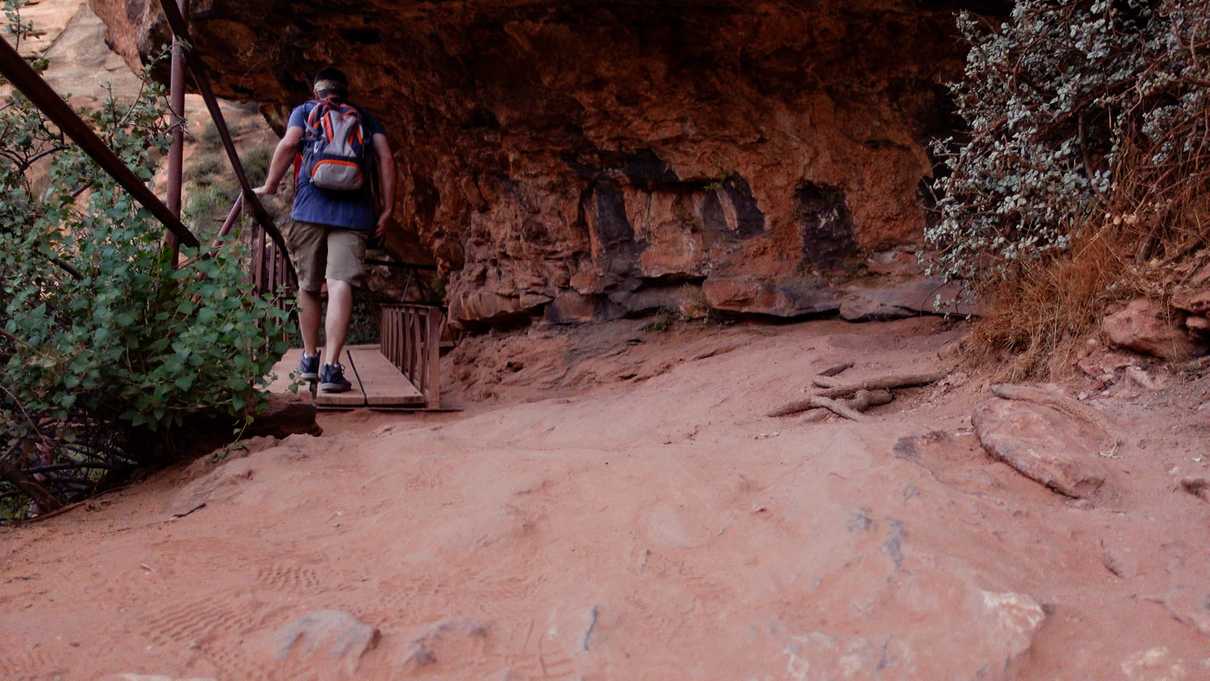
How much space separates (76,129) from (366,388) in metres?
2.75

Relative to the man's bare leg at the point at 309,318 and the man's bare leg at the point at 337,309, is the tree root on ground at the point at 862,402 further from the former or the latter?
the man's bare leg at the point at 309,318

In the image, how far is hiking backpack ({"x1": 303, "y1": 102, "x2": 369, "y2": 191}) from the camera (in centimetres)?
404

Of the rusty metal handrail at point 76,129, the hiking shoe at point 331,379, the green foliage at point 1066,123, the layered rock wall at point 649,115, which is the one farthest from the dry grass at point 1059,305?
the hiking shoe at point 331,379

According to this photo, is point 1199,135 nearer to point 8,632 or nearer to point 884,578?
point 884,578

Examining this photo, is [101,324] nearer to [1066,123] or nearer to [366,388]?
[366,388]

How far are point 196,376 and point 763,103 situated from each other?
409cm

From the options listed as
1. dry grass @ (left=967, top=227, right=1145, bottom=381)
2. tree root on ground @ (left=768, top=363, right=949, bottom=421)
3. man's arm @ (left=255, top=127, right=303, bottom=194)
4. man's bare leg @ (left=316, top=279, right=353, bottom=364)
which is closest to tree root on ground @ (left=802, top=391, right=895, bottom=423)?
tree root on ground @ (left=768, top=363, right=949, bottom=421)

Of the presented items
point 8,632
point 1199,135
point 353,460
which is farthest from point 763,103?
point 8,632

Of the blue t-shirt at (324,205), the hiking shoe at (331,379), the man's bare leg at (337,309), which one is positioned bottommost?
the hiking shoe at (331,379)

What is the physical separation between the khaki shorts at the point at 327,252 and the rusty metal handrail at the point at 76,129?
2.70 feet

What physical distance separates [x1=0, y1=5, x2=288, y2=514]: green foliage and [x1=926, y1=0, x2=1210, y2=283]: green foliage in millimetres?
2652

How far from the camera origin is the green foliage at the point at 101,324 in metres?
2.64

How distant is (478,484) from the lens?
248 cm

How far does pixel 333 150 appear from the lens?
4070mm
